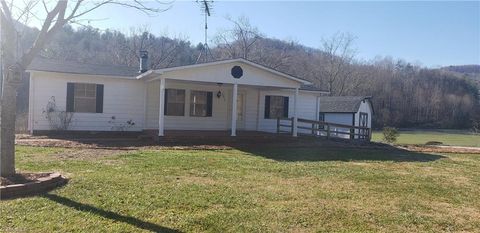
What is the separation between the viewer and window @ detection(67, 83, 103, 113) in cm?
1739

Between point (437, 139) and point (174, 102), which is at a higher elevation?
point (174, 102)

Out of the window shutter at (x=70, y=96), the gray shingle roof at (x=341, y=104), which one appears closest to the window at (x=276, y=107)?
the window shutter at (x=70, y=96)

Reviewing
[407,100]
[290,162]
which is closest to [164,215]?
[290,162]

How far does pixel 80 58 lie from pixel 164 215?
41.6 metres

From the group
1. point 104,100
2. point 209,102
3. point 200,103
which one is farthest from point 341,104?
point 104,100

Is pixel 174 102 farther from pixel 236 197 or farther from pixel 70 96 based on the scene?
pixel 236 197

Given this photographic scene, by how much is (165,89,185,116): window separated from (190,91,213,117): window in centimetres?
45

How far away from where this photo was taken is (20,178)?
6820 mm

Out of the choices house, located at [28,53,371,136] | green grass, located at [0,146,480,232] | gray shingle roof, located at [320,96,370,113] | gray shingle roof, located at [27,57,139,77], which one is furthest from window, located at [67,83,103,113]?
gray shingle roof, located at [320,96,370,113]

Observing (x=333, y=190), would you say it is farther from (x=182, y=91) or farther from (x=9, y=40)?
(x=182, y=91)

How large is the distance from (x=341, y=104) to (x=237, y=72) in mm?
16550

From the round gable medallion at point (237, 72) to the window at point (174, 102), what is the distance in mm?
3329

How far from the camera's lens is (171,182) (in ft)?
25.0

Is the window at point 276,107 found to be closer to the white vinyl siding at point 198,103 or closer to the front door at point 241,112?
the front door at point 241,112
